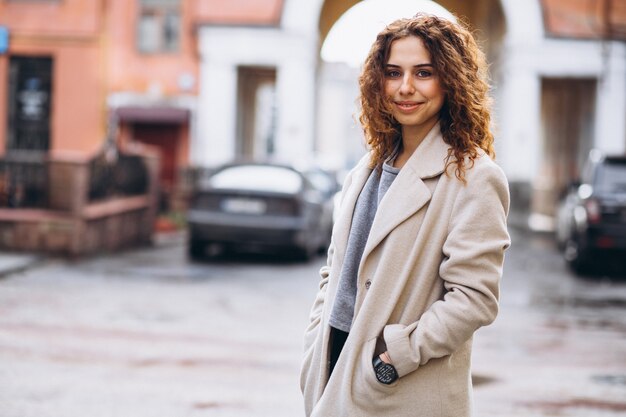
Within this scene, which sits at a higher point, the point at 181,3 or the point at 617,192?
the point at 181,3

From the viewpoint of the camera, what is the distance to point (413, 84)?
2.95 m

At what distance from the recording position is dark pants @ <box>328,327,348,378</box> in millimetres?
3002

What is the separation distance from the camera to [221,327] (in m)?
9.34

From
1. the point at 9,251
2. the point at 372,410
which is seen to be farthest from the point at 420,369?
the point at 9,251

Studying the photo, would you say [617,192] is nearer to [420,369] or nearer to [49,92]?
[420,369]

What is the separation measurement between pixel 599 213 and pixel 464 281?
41.0 ft

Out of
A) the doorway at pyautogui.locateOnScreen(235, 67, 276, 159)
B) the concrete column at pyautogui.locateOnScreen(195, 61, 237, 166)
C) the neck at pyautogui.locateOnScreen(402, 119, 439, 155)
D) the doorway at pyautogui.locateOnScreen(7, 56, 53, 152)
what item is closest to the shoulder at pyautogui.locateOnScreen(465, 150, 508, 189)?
the neck at pyautogui.locateOnScreen(402, 119, 439, 155)

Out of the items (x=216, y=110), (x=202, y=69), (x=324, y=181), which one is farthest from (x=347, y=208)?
(x=202, y=69)

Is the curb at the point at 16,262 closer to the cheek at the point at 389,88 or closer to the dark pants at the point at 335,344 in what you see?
the dark pants at the point at 335,344

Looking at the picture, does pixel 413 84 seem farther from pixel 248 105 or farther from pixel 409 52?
pixel 248 105

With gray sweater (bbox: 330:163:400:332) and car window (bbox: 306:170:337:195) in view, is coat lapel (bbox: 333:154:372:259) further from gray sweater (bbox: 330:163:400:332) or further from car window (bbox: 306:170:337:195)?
car window (bbox: 306:170:337:195)

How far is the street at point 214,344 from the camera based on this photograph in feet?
20.9

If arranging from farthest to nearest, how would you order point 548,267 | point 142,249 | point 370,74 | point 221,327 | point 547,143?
point 547,143
point 142,249
point 548,267
point 221,327
point 370,74

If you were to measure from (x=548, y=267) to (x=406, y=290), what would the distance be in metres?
14.3
